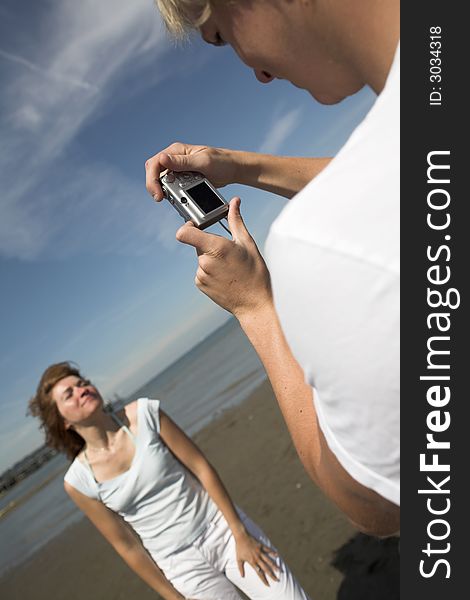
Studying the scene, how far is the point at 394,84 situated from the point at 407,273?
0.33m

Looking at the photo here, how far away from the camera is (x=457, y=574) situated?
0.86 meters

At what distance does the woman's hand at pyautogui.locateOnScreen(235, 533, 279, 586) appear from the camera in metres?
3.07

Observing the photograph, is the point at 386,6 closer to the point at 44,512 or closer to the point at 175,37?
the point at 175,37

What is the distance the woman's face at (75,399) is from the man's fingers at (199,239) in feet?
8.52

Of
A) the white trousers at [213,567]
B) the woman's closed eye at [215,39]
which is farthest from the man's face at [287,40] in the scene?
the white trousers at [213,567]

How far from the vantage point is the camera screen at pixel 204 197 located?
1802 mm

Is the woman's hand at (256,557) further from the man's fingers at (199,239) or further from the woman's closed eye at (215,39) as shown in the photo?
the woman's closed eye at (215,39)

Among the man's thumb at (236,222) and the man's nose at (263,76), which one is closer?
the man's nose at (263,76)

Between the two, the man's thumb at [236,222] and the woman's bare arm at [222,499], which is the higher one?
the man's thumb at [236,222]

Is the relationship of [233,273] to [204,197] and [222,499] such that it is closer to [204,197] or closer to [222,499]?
[204,197]

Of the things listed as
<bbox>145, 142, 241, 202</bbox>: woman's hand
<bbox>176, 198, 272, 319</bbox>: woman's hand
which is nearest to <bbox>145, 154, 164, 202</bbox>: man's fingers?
<bbox>145, 142, 241, 202</bbox>: woman's hand

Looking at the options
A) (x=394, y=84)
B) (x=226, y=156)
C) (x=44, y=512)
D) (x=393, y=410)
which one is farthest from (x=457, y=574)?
(x=44, y=512)

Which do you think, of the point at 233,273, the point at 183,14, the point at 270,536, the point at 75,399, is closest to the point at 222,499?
the point at 75,399

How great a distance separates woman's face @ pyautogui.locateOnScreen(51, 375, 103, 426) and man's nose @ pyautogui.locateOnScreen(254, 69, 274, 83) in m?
2.97
